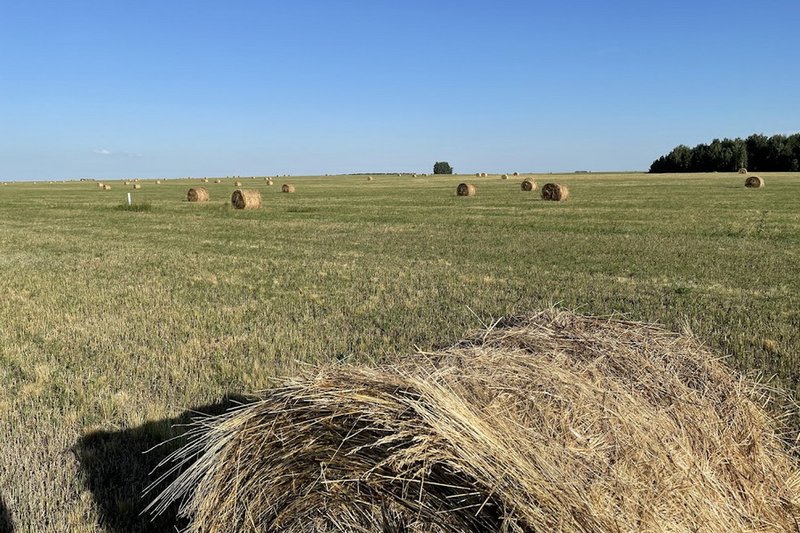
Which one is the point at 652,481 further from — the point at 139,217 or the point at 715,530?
the point at 139,217

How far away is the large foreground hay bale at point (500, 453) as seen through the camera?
2.40 metres

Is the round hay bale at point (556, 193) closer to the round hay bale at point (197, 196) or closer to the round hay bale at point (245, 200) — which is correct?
the round hay bale at point (245, 200)

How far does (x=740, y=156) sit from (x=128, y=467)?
142977mm

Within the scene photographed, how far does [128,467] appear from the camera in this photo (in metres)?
4.43

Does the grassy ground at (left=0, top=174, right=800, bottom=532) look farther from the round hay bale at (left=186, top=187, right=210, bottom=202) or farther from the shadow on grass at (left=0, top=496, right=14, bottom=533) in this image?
the round hay bale at (left=186, top=187, right=210, bottom=202)

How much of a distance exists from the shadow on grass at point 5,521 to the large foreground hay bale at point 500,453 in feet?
4.45

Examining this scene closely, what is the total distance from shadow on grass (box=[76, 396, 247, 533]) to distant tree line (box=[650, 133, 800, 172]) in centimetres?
13559

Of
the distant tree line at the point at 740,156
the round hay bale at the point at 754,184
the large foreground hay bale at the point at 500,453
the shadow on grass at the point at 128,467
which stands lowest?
the shadow on grass at the point at 128,467

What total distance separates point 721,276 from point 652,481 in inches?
461

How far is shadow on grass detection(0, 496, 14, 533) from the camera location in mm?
3639

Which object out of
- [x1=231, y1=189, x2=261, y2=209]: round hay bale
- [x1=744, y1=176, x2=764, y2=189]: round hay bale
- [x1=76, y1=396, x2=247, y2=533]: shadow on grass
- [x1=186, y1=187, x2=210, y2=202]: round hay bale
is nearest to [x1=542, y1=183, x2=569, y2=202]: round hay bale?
[x1=231, y1=189, x2=261, y2=209]: round hay bale

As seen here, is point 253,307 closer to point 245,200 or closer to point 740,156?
point 245,200

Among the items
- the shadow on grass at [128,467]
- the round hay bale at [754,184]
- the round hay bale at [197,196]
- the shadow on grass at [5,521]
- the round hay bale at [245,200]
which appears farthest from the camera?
the round hay bale at [754,184]

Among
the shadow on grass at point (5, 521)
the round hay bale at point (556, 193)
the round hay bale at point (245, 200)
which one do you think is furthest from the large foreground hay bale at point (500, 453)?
the round hay bale at point (556, 193)
